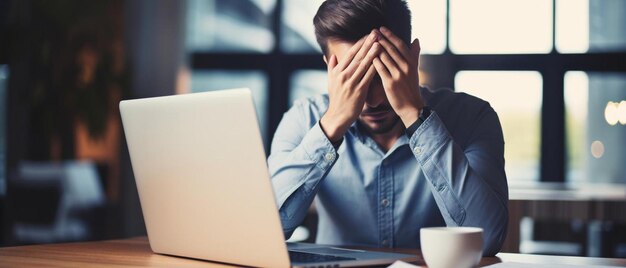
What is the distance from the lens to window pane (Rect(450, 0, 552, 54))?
204 inches

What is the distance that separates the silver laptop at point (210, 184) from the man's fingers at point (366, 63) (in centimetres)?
38

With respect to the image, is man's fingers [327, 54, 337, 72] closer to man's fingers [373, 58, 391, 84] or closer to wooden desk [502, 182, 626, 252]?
man's fingers [373, 58, 391, 84]

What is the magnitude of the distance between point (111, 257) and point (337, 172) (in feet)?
2.02

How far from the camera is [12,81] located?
4438 mm

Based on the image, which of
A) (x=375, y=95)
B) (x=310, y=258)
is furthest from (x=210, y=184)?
(x=375, y=95)

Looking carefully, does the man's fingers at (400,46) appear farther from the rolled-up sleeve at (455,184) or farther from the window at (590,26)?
the window at (590,26)

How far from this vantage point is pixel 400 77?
1.42m

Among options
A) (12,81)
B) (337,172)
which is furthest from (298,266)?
(12,81)

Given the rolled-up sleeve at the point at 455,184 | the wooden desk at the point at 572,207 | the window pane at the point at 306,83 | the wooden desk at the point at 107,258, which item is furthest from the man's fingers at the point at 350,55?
the window pane at the point at 306,83

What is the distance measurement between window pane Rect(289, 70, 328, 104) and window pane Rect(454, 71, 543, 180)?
1075mm

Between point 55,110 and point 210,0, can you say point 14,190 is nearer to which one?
point 55,110

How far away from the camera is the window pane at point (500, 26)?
204 inches

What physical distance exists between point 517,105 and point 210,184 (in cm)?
458

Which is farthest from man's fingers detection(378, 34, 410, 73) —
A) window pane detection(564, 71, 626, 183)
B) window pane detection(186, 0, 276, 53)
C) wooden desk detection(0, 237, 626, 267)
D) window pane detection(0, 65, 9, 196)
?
window pane detection(186, 0, 276, 53)
